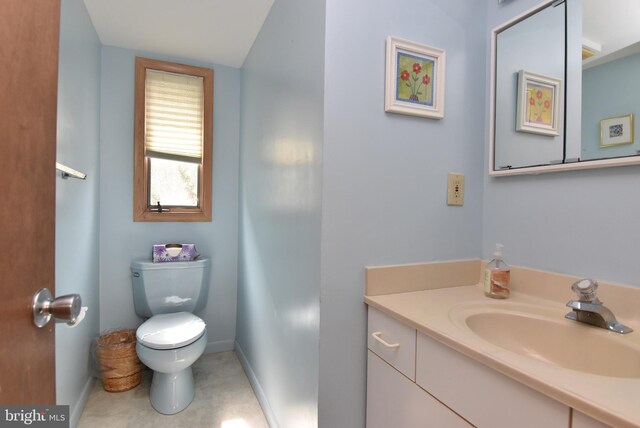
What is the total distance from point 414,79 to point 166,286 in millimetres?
1936

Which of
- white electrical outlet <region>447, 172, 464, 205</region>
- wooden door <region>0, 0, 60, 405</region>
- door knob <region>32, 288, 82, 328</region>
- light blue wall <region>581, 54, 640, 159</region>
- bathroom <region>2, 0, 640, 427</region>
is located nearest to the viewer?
wooden door <region>0, 0, 60, 405</region>

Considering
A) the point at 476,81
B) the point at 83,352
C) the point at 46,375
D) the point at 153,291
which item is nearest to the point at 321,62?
the point at 476,81

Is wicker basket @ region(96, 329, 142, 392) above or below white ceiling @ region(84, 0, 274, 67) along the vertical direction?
below

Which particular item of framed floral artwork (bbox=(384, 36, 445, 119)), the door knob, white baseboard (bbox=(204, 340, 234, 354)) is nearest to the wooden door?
the door knob

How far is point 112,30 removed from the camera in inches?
76.5

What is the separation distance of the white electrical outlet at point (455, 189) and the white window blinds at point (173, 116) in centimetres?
184

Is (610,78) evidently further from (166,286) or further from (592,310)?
(166,286)

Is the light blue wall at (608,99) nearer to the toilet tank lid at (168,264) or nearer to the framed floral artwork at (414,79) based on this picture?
the framed floral artwork at (414,79)

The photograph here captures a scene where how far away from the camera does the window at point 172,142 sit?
86.7 inches

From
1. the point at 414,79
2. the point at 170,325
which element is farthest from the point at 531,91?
the point at 170,325

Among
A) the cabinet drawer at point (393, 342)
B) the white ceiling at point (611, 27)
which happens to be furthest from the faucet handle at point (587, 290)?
the white ceiling at point (611, 27)

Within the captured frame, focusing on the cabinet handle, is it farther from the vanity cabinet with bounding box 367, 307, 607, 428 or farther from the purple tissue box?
the purple tissue box

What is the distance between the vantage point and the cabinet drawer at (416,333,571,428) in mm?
588

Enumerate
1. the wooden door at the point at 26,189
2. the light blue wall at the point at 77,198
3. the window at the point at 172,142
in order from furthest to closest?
the window at the point at 172,142
the light blue wall at the point at 77,198
the wooden door at the point at 26,189
